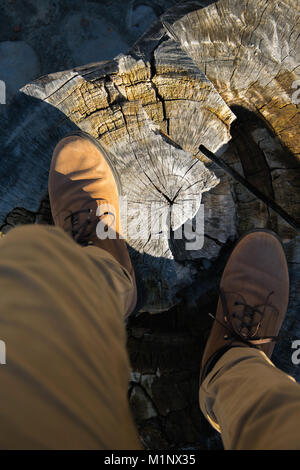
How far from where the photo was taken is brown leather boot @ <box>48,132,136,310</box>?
1388 millimetres

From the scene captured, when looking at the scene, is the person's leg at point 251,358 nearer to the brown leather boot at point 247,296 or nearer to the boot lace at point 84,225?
the brown leather boot at point 247,296

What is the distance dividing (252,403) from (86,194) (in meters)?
1.12

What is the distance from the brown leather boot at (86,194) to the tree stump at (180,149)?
0.19 ft

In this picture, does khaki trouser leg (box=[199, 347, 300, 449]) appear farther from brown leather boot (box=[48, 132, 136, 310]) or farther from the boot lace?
the boot lace

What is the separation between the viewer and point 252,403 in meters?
0.91

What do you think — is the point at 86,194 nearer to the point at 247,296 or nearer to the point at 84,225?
the point at 84,225

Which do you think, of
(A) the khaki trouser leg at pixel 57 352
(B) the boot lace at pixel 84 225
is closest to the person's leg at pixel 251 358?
(A) the khaki trouser leg at pixel 57 352

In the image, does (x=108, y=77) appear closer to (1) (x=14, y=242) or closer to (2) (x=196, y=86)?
(2) (x=196, y=86)

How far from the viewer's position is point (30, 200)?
4.59 feet

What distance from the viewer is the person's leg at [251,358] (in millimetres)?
796

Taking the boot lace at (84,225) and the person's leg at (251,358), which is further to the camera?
the boot lace at (84,225)

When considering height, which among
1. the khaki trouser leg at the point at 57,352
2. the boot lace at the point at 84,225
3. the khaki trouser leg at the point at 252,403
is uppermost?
the boot lace at the point at 84,225

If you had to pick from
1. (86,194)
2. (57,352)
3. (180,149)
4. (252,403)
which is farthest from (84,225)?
(252,403)
